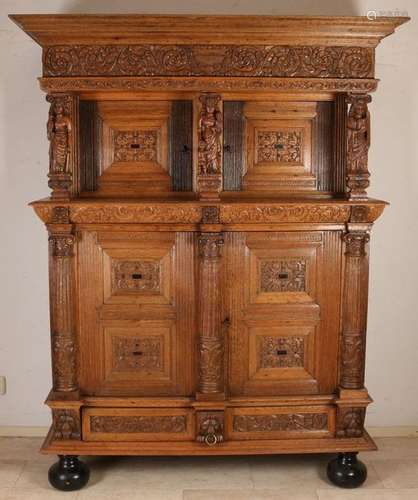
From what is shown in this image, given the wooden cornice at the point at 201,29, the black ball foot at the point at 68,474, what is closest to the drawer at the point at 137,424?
the black ball foot at the point at 68,474

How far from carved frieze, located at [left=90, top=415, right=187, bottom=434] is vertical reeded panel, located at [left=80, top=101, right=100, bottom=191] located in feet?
3.63

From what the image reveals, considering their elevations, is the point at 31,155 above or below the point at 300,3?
below

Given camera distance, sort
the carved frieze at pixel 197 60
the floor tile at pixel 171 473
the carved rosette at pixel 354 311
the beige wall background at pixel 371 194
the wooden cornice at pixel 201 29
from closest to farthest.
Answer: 1. the wooden cornice at pixel 201 29
2. the carved frieze at pixel 197 60
3. the carved rosette at pixel 354 311
4. the floor tile at pixel 171 473
5. the beige wall background at pixel 371 194

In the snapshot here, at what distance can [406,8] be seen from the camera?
3.89m

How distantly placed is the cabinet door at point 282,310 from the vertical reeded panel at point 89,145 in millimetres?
745

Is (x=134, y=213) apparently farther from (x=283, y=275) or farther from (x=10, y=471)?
(x=10, y=471)

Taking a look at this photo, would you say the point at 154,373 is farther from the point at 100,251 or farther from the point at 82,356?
the point at 100,251

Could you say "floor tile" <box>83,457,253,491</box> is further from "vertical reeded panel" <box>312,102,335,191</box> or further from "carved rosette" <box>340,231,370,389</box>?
"vertical reeded panel" <box>312,102,335,191</box>

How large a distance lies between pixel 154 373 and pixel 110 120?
122 cm

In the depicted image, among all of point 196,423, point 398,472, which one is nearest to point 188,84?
point 196,423

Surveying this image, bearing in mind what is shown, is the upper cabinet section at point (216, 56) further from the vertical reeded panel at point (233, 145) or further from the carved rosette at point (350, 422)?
the carved rosette at point (350, 422)

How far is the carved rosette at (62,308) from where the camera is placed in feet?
10.9

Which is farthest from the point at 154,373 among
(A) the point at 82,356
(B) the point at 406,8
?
(B) the point at 406,8

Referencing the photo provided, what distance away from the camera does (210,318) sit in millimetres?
3383
